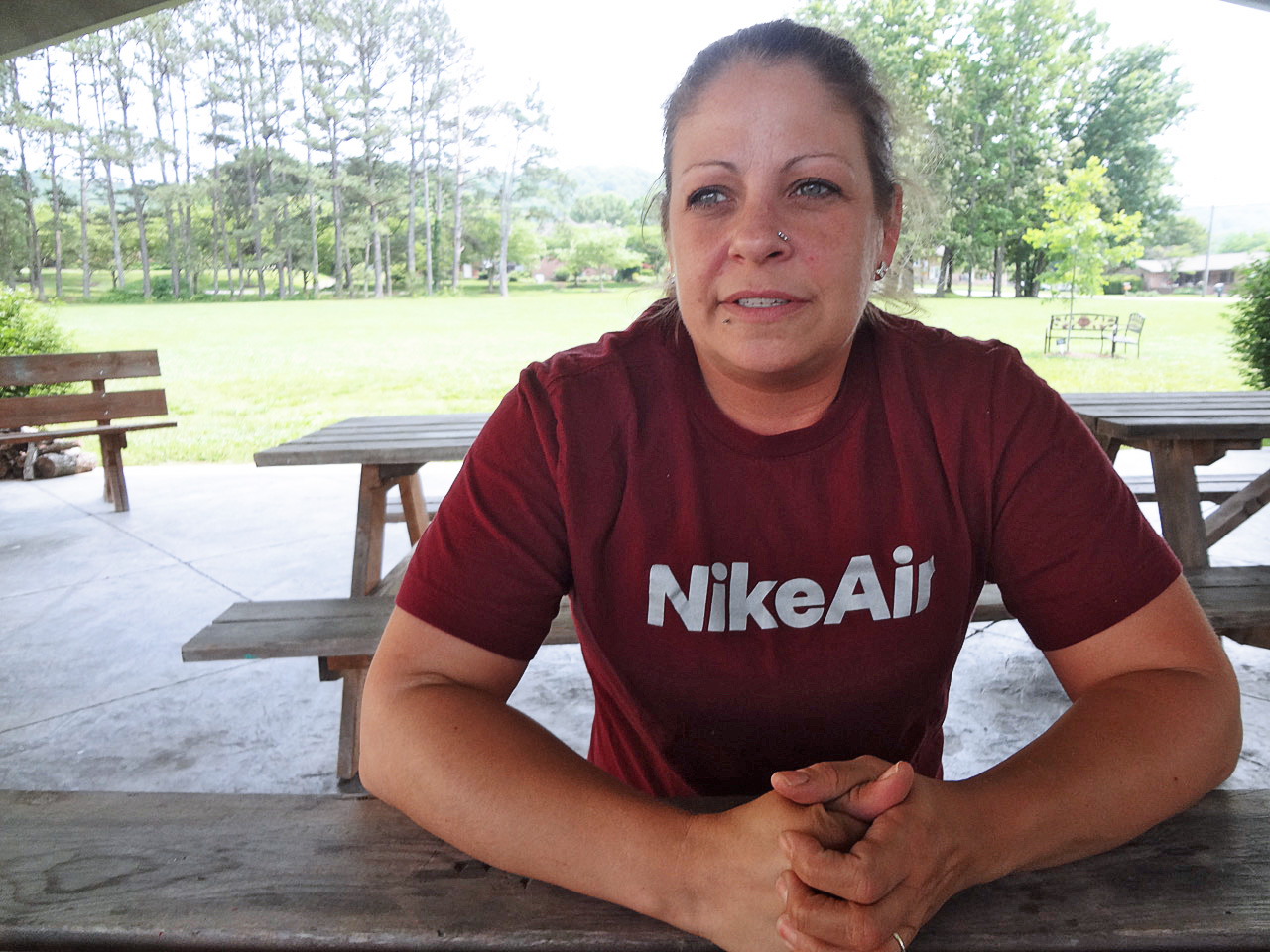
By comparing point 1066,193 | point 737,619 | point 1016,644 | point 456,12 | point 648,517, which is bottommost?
point 1016,644

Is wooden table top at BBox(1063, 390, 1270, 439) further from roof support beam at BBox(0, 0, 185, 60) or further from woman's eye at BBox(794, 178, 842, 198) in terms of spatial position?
roof support beam at BBox(0, 0, 185, 60)

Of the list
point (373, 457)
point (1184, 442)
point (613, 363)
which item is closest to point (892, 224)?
point (613, 363)

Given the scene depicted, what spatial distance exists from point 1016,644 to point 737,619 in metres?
2.51

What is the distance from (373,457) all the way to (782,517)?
1742mm

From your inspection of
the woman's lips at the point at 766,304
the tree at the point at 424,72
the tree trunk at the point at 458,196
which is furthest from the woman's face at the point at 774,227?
the tree trunk at the point at 458,196

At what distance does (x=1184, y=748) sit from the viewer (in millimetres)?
875

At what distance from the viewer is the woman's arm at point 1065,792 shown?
71cm

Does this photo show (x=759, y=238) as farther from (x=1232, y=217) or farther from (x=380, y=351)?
(x=1232, y=217)

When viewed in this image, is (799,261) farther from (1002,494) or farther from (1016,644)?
(1016,644)

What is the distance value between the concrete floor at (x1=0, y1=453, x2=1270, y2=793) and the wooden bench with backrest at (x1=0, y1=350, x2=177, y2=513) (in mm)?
554

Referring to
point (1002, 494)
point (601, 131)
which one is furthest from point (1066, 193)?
point (1002, 494)

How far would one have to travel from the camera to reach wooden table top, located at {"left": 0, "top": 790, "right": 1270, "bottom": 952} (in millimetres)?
701

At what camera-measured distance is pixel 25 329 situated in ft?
23.4

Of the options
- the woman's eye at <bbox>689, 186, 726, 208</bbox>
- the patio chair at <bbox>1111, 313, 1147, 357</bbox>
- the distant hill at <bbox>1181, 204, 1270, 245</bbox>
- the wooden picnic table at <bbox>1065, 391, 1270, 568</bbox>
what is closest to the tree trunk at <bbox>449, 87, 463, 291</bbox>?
the patio chair at <bbox>1111, 313, 1147, 357</bbox>
